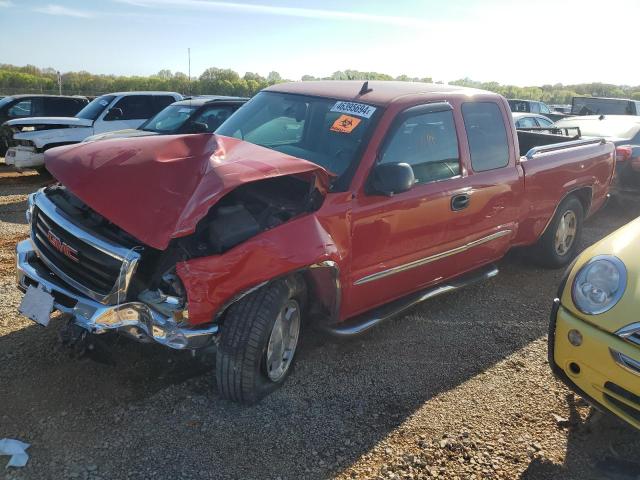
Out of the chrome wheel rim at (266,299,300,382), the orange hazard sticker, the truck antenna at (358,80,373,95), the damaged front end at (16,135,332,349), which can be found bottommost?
the chrome wheel rim at (266,299,300,382)

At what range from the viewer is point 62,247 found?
3152 mm

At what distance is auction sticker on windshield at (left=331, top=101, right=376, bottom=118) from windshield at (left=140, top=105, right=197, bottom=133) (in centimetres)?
561

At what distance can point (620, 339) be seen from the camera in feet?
8.69

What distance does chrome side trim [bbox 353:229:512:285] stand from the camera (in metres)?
3.68

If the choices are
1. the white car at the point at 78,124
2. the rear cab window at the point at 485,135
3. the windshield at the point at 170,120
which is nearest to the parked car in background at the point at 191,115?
the windshield at the point at 170,120

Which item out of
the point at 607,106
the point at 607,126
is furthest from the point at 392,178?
the point at 607,106

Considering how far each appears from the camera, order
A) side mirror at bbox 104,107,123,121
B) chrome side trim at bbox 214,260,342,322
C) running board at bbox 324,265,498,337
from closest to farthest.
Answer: chrome side trim at bbox 214,260,342,322
running board at bbox 324,265,498,337
side mirror at bbox 104,107,123,121

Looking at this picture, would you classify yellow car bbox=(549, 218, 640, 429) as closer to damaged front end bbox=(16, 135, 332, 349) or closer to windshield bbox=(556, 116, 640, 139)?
damaged front end bbox=(16, 135, 332, 349)

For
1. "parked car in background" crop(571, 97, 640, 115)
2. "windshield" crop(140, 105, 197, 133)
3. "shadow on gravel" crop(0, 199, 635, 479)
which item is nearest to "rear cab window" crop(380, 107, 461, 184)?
"shadow on gravel" crop(0, 199, 635, 479)

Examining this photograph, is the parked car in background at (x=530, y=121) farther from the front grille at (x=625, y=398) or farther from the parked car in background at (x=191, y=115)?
the front grille at (x=625, y=398)

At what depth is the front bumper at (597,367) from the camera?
8.53 ft

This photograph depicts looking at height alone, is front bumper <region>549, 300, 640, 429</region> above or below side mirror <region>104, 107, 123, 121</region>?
below

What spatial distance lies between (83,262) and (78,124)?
8761mm

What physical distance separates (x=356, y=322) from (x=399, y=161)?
1159 mm
